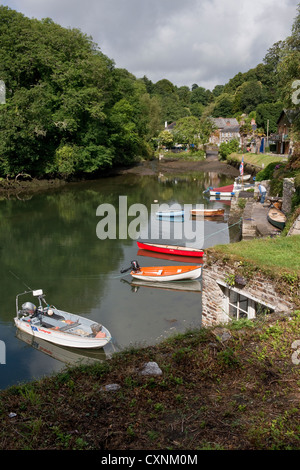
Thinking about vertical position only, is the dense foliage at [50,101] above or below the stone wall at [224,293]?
above

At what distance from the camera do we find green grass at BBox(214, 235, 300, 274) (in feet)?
27.4

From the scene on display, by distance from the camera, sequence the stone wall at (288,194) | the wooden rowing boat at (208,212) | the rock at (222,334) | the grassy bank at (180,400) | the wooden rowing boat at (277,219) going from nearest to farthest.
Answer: the grassy bank at (180,400) → the rock at (222,334) → the wooden rowing boat at (277,219) → the stone wall at (288,194) → the wooden rowing boat at (208,212)

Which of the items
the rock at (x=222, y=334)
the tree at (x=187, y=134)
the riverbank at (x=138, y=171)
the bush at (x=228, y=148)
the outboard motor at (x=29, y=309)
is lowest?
the outboard motor at (x=29, y=309)

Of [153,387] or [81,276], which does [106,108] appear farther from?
[153,387]

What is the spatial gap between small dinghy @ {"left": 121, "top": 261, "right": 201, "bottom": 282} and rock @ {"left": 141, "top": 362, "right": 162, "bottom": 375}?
33.8 feet

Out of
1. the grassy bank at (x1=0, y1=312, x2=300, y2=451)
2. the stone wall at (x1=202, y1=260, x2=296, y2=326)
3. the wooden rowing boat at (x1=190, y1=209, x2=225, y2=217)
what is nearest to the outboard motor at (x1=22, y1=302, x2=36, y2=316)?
the stone wall at (x1=202, y1=260, x2=296, y2=326)

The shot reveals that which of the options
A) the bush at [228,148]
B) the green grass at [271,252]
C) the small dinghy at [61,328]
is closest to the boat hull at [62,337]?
the small dinghy at [61,328]

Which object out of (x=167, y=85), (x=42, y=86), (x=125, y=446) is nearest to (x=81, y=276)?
(x=125, y=446)

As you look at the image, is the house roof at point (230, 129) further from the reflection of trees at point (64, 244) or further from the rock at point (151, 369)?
the rock at point (151, 369)

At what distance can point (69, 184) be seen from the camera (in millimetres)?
45688

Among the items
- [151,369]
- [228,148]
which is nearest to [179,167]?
[228,148]

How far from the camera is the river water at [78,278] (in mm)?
12281

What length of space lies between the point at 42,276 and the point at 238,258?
11812mm

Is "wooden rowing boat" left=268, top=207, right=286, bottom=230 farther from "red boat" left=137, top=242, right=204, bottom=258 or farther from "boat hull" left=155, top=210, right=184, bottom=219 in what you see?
"boat hull" left=155, top=210, right=184, bottom=219
